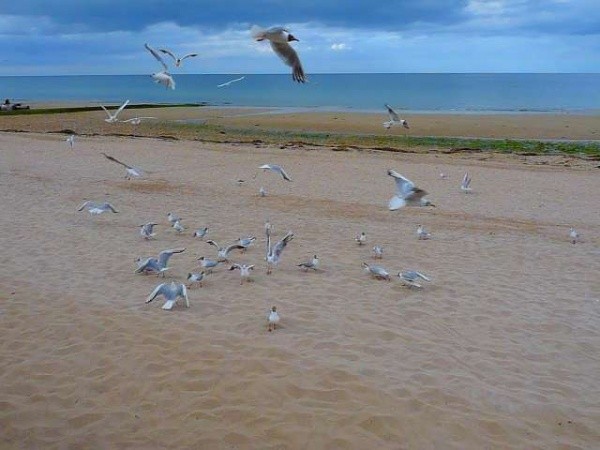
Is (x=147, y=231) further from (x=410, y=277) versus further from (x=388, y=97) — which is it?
(x=388, y=97)

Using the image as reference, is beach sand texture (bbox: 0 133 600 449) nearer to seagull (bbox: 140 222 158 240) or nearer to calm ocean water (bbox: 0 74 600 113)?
seagull (bbox: 140 222 158 240)

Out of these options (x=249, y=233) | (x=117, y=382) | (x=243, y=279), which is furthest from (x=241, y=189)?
→ (x=117, y=382)

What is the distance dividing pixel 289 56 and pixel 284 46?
0.41 ft

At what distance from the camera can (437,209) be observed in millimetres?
13172

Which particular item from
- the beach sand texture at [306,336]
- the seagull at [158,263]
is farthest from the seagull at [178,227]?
the seagull at [158,263]

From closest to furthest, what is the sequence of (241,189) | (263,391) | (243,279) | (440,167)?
(263,391) < (243,279) < (241,189) < (440,167)

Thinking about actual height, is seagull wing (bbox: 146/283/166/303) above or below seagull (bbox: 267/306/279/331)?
above

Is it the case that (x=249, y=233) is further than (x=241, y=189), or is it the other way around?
(x=241, y=189)

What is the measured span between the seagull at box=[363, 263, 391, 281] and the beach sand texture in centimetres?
11

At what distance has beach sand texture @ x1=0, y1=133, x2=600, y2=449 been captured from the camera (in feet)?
15.0

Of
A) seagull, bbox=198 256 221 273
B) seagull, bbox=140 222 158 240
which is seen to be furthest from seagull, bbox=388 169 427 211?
seagull, bbox=140 222 158 240

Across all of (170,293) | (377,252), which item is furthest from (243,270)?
(377,252)

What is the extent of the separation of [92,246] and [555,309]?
259 inches

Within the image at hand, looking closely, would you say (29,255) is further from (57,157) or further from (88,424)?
(57,157)
